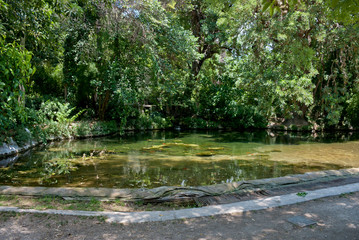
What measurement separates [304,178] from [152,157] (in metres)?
5.18

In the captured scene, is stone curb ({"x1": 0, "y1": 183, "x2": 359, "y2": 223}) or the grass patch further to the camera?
the grass patch

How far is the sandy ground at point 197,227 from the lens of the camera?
9.93ft

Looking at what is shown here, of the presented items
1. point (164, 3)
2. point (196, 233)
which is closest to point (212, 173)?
point (196, 233)

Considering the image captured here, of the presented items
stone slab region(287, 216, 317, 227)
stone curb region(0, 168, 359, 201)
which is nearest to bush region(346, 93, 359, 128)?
stone curb region(0, 168, 359, 201)

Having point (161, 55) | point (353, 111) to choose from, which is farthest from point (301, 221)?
point (353, 111)

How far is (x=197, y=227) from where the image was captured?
3.27 metres

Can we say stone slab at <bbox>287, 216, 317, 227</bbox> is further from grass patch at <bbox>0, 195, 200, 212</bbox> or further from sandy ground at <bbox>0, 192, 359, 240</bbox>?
grass patch at <bbox>0, 195, 200, 212</bbox>

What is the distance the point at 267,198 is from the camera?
4328 millimetres

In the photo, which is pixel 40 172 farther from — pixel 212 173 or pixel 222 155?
pixel 222 155

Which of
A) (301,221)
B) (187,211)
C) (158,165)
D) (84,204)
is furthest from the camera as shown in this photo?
(158,165)

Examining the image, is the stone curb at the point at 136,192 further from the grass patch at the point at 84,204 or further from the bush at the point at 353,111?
the bush at the point at 353,111

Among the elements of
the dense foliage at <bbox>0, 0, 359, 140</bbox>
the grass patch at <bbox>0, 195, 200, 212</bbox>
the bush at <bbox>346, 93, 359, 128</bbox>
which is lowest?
the grass patch at <bbox>0, 195, 200, 212</bbox>

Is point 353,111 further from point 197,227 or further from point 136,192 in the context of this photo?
point 197,227

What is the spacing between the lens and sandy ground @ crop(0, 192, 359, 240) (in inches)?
119
